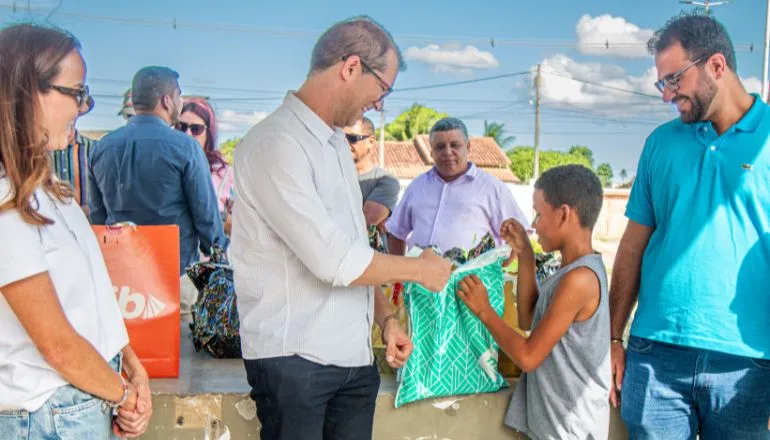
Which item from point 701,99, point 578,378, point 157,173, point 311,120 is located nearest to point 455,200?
point 157,173

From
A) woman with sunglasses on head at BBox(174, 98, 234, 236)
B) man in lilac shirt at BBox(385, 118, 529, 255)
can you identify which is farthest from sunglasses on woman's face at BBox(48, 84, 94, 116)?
man in lilac shirt at BBox(385, 118, 529, 255)

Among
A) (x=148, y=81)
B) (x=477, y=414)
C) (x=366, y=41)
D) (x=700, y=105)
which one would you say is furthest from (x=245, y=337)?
(x=148, y=81)

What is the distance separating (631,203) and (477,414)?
0.92 metres

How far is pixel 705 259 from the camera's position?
212 centimetres

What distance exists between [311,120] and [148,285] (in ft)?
3.15

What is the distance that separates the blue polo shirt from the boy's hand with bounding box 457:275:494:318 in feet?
1.67

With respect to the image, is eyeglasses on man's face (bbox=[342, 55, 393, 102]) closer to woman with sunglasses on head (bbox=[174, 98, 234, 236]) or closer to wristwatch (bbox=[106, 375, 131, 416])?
wristwatch (bbox=[106, 375, 131, 416])

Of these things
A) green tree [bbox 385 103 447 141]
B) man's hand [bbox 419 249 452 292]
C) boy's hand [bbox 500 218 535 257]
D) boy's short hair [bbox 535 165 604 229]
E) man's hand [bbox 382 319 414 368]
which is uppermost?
green tree [bbox 385 103 447 141]

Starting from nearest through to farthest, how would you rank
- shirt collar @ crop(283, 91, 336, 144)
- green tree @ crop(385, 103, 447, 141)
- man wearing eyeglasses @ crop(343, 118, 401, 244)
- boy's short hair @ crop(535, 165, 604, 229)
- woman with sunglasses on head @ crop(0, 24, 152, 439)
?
1. woman with sunglasses on head @ crop(0, 24, 152, 439)
2. shirt collar @ crop(283, 91, 336, 144)
3. boy's short hair @ crop(535, 165, 604, 229)
4. man wearing eyeglasses @ crop(343, 118, 401, 244)
5. green tree @ crop(385, 103, 447, 141)

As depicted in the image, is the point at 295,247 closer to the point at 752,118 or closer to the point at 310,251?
the point at 310,251


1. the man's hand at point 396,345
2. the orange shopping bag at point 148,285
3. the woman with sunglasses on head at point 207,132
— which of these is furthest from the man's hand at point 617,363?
the woman with sunglasses on head at point 207,132

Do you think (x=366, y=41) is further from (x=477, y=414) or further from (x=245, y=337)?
(x=477, y=414)

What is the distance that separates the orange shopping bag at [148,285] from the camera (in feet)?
7.79

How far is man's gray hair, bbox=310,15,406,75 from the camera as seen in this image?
186 centimetres
